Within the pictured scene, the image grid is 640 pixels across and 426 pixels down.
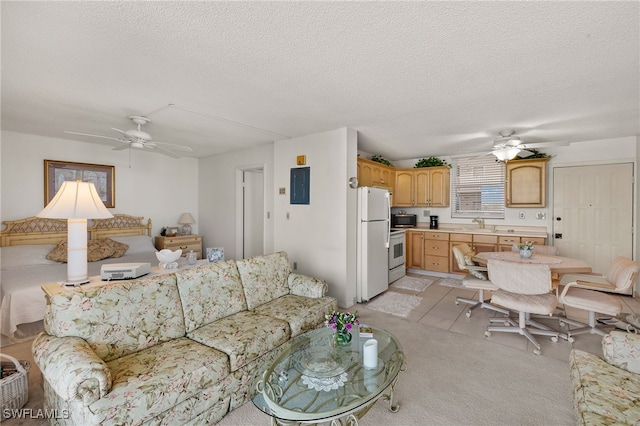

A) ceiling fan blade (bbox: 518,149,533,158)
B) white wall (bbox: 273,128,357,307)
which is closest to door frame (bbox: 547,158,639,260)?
ceiling fan blade (bbox: 518,149,533,158)

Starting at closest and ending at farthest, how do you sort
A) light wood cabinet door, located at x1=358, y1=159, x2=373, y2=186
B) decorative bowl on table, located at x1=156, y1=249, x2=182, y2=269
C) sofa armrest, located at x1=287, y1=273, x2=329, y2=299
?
decorative bowl on table, located at x1=156, y1=249, x2=182, y2=269 → sofa armrest, located at x1=287, y1=273, x2=329, y2=299 → light wood cabinet door, located at x1=358, y1=159, x2=373, y2=186

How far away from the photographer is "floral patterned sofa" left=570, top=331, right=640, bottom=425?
1.39 meters

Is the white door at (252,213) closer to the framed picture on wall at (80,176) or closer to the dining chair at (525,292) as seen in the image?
the framed picture on wall at (80,176)

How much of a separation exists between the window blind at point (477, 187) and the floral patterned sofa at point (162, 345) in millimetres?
4508

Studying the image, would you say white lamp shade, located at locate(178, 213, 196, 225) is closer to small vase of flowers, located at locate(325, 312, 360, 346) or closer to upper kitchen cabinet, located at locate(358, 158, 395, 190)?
upper kitchen cabinet, located at locate(358, 158, 395, 190)

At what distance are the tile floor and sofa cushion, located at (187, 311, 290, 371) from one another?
2.03 meters

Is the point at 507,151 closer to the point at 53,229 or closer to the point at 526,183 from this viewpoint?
the point at 526,183

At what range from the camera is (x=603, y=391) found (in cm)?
154

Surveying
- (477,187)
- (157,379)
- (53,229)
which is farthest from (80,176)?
(477,187)

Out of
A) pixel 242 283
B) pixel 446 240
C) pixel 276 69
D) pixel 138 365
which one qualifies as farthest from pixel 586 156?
pixel 138 365

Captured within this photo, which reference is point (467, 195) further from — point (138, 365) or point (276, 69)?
point (138, 365)

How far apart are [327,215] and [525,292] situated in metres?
2.46

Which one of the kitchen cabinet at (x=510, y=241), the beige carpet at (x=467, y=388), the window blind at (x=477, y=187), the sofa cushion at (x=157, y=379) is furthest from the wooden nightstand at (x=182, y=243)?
the kitchen cabinet at (x=510, y=241)

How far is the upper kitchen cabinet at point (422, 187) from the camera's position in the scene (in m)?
6.05
